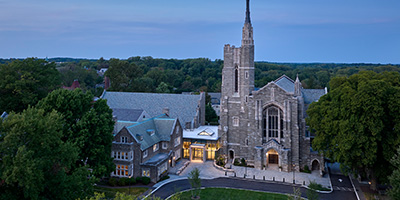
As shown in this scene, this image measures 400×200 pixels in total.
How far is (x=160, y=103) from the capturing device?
2122 inches

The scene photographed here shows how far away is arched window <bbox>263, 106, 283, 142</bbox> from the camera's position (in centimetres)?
4184

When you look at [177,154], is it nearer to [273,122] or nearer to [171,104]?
[171,104]

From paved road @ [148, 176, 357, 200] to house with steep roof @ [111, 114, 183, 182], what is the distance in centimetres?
289

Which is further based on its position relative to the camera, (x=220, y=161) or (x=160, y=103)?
(x=160, y=103)

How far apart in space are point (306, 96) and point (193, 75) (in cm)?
10916

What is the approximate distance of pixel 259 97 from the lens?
42469mm

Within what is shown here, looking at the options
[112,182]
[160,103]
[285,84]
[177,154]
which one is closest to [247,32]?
[285,84]

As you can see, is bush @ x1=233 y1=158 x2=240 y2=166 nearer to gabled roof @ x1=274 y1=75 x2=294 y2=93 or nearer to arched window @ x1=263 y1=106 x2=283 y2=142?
arched window @ x1=263 y1=106 x2=283 y2=142

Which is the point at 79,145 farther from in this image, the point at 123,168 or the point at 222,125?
the point at 222,125

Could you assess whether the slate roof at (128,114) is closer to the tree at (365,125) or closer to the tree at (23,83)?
the tree at (23,83)

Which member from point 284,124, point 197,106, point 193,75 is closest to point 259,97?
point 284,124

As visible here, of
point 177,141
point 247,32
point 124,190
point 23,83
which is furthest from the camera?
point 177,141

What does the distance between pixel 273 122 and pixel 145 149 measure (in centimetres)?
1848

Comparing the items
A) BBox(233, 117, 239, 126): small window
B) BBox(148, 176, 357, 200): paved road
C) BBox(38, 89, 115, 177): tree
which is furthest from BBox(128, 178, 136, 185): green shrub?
BBox(233, 117, 239, 126): small window
